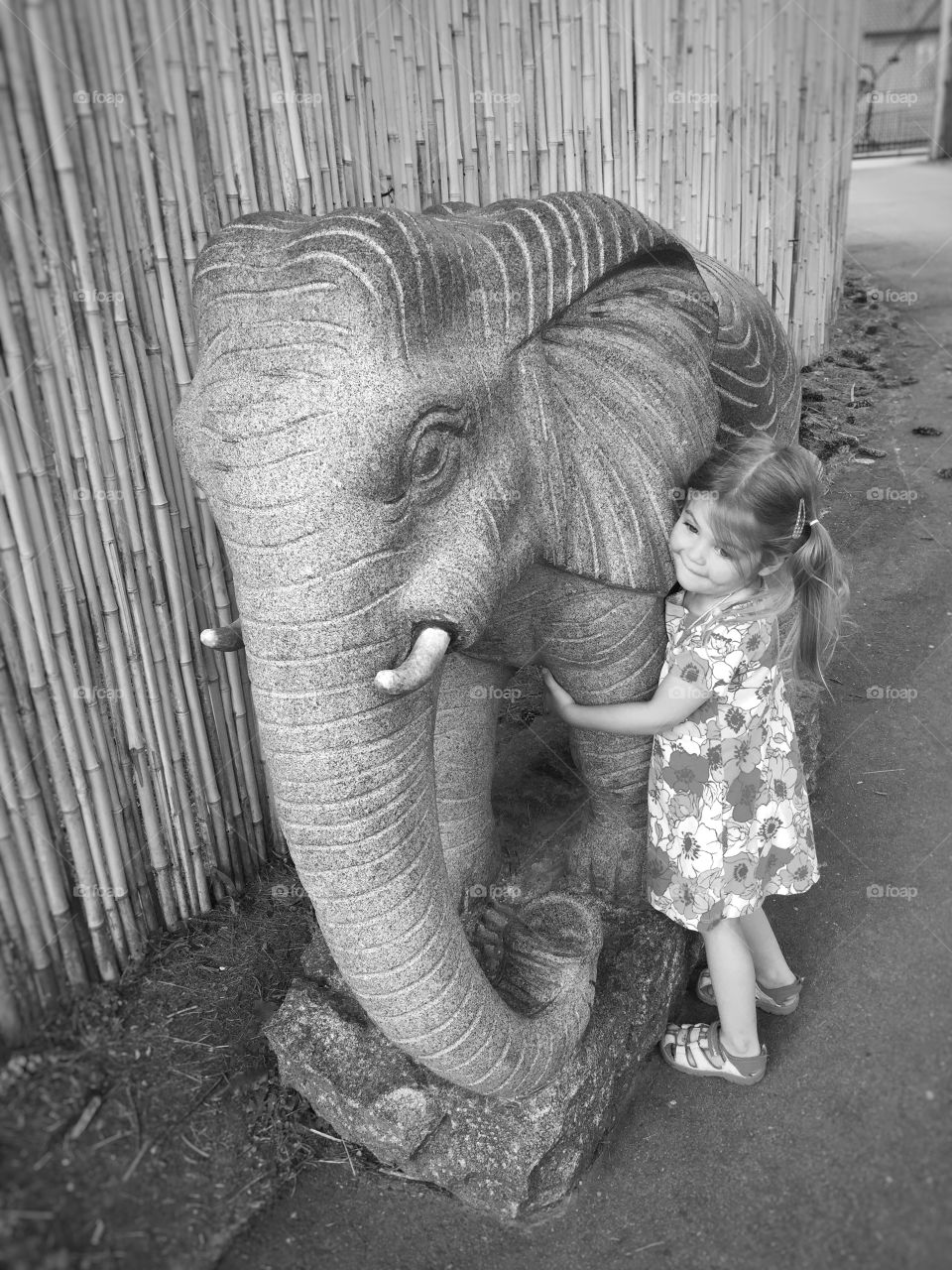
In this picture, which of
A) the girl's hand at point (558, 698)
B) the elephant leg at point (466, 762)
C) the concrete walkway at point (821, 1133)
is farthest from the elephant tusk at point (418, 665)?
the concrete walkway at point (821, 1133)

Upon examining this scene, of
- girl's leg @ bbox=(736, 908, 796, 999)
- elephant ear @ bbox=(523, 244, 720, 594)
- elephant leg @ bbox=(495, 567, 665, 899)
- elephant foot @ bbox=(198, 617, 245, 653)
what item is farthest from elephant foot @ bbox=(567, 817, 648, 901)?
elephant foot @ bbox=(198, 617, 245, 653)

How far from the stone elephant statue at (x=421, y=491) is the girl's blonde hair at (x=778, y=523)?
0.09m

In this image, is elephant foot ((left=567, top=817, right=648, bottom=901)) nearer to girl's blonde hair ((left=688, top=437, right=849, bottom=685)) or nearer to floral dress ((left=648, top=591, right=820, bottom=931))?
floral dress ((left=648, top=591, right=820, bottom=931))

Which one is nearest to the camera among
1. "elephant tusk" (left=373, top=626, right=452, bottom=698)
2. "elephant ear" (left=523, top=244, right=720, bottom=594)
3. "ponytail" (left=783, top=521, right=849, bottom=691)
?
"elephant tusk" (left=373, top=626, right=452, bottom=698)

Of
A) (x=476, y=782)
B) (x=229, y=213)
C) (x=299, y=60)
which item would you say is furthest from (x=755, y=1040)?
(x=299, y=60)

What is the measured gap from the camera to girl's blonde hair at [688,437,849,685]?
2031 mm

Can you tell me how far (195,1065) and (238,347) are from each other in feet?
4.46

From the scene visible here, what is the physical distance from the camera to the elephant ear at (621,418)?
1.97 metres

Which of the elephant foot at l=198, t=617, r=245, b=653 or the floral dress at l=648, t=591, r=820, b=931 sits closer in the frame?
the elephant foot at l=198, t=617, r=245, b=653

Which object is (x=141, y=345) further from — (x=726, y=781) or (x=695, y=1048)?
(x=695, y=1048)

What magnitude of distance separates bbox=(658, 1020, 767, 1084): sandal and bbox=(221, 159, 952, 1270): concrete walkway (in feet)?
0.09

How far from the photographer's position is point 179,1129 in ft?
6.74

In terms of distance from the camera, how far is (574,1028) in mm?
2117

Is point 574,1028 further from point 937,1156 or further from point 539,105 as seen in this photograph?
point 539,105
